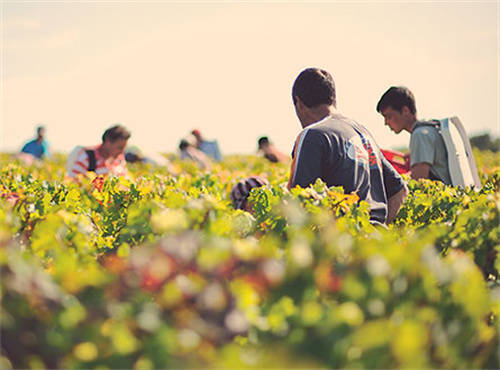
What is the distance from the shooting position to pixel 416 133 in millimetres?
5926

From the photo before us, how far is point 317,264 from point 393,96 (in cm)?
464

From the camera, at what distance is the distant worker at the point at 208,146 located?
17828mm

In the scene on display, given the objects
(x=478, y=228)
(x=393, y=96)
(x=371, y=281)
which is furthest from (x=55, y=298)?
(x=393, y=96)

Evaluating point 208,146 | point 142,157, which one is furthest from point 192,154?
point 208,146

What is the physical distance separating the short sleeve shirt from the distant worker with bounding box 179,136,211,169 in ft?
30.6

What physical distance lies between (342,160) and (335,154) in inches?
2.8

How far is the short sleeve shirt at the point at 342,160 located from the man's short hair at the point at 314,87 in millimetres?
188

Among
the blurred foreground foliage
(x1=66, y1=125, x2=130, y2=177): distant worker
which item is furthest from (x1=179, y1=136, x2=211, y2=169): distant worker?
the blurred foreground foliage

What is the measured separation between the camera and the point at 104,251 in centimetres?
345

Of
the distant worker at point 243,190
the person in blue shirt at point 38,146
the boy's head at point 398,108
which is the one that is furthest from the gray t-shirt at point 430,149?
the person in blue shirt at point 38,146

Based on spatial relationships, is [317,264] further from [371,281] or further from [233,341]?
[233,341]

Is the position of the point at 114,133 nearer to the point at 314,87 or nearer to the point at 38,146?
the point at 314,87

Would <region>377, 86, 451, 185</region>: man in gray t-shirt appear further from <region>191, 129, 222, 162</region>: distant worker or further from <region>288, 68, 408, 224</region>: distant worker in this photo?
<region>191, 129, 222, 162</region>: distant worker

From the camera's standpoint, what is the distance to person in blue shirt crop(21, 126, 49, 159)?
52.0 feet
